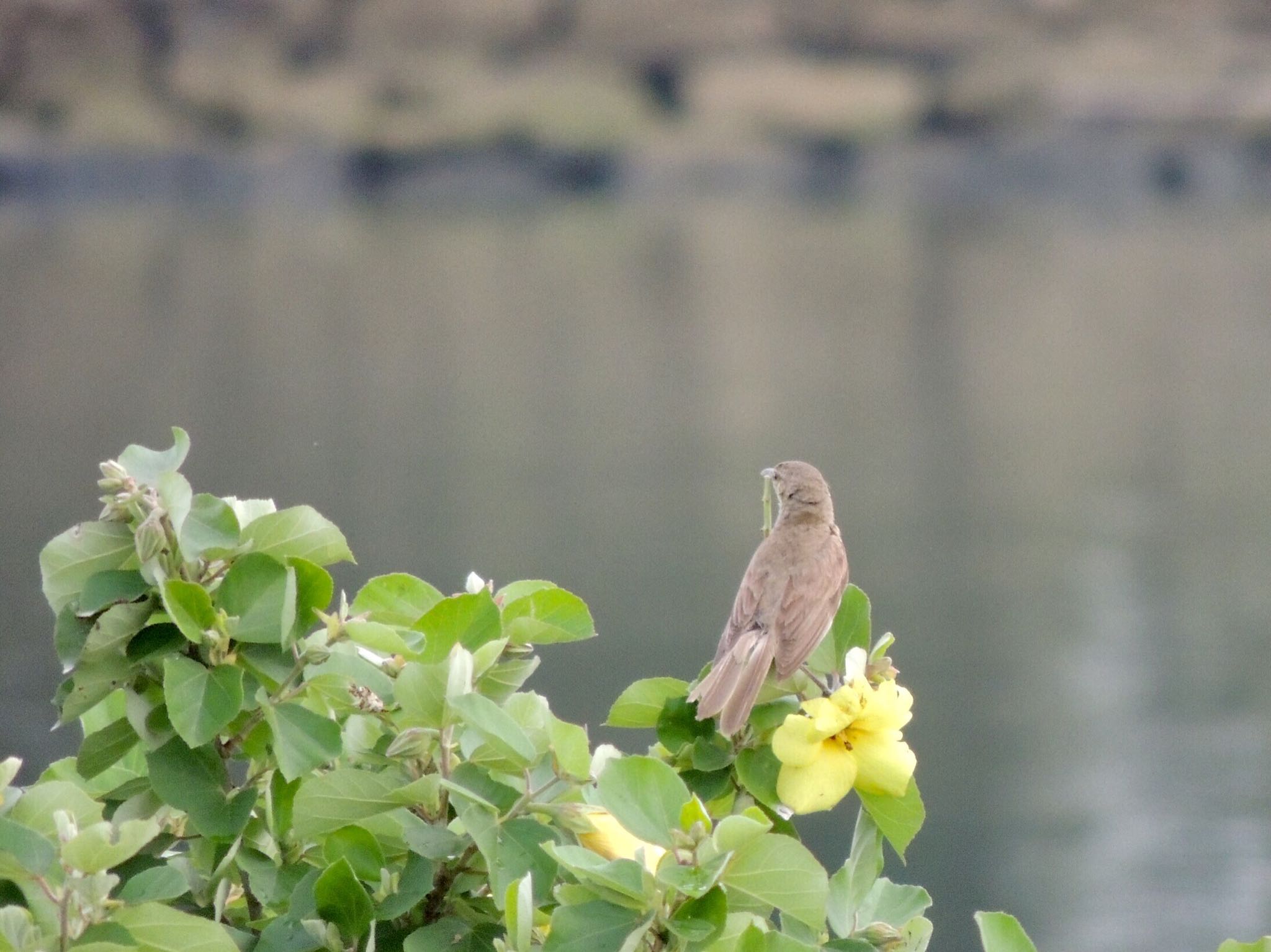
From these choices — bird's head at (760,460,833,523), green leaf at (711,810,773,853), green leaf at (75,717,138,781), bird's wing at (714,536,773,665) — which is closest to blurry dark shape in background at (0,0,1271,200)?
bird's head at (760,460,833,523)

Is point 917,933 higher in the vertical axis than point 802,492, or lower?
lower

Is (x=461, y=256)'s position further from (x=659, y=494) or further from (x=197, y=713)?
(x=197, y=713)

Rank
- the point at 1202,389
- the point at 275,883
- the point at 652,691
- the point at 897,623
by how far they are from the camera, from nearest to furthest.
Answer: the point at 275,883, the point at 652,691, the point at 897,623, the point at 1202,389

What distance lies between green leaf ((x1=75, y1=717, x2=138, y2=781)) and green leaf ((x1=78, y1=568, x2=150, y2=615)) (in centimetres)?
14

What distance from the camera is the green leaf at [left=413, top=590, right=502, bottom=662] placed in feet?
5.39

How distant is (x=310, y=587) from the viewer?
5.30ft

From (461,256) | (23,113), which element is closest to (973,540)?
(461,256)

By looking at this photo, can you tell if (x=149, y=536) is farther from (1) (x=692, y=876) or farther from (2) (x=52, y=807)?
(1) (x=692, y=876)

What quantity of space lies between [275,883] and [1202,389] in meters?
36.3

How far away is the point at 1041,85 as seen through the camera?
326ft

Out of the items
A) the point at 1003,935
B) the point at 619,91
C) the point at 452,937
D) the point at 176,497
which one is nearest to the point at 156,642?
the point at 176,497

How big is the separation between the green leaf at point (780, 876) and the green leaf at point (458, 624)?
34 centimetres

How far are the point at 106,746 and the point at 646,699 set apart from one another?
522mm

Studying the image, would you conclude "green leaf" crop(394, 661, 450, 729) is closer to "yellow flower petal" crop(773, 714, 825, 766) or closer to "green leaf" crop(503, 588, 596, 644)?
"green leaf" crop(503, 588, 596, 644)
